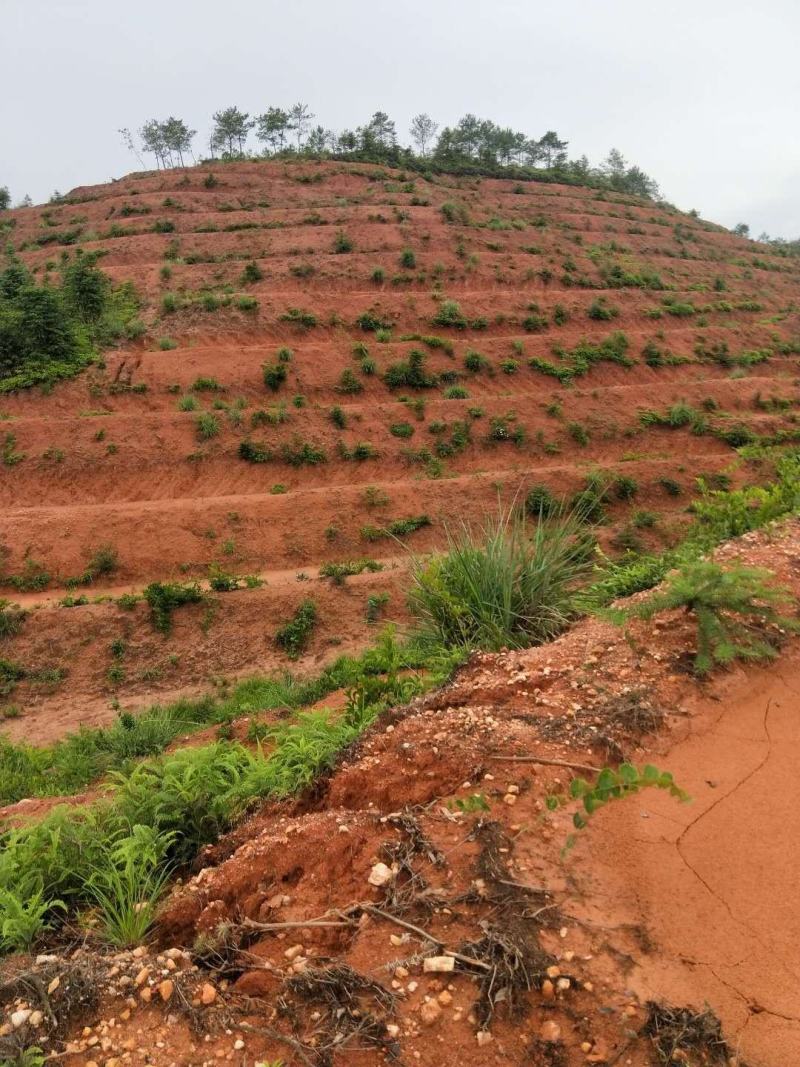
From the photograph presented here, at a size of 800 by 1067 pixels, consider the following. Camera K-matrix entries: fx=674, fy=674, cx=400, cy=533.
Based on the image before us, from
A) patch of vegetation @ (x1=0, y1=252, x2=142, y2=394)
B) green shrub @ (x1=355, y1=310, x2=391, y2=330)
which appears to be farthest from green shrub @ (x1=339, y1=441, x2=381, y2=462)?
patch of vegetation @ (x1=0, y1=252, x2=142, y2=394)

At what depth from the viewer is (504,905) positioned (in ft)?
7.11

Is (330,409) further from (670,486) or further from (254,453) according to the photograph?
(670,486)

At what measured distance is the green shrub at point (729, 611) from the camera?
3348 millimetres

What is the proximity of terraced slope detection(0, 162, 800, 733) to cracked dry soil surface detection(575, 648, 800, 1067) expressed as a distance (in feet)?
27.9

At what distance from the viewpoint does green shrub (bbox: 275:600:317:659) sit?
35.9ft

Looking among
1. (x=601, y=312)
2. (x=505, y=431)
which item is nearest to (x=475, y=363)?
(x=505, y=431)

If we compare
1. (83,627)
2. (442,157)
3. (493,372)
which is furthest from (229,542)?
(442,157)

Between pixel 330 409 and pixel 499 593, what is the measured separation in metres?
13.2

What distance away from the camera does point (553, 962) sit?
1.99 metres

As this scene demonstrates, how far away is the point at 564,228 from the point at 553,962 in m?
36.6

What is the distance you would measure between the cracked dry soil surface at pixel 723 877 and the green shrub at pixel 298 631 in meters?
8.49

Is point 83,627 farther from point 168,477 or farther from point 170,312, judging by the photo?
point 170,312

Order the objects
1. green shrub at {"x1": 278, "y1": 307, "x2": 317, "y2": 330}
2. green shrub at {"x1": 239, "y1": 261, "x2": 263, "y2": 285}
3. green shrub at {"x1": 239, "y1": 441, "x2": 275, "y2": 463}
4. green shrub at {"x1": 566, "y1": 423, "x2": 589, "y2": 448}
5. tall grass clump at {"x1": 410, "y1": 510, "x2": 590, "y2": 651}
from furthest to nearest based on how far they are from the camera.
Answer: green shrub at {"x1": 239, "y1": 261, "x2": 263, "y2": 285} < green shrub at {"x1": 278, "y1": 307, "x2": 317, "y2": 330} < green shrub at {"x1": 566, "y1": 423, "x2": 589, "y2": 448} < green shrub at {"x1": 239, "y1": 441, "x2": 275, "y2": 463} < tall grass clump at {"x1": 410, "y1": 510, "x2": 590, "y2": 651}

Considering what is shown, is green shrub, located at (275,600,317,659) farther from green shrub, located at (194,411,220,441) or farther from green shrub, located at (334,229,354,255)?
green shrub, located at (334,229,354,255)
